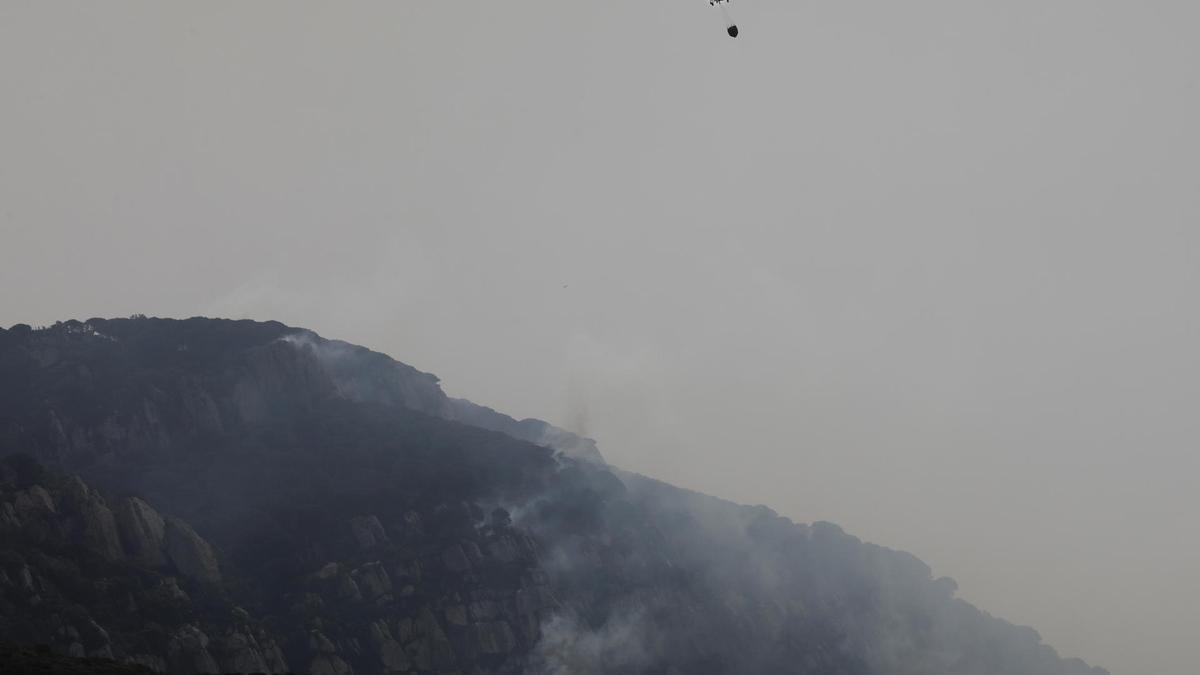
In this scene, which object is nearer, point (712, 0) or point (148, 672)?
point (712, 0)

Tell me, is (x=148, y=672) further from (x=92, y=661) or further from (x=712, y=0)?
(x=712, y=0)

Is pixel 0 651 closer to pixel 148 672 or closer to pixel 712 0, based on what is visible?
pixel 148 672

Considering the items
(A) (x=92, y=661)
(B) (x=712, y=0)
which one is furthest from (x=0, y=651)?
(B) (x=712, y=0)

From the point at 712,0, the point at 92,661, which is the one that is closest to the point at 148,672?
the point at 92,661

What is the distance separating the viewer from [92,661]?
A: 197 meters

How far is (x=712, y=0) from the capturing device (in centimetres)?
16925

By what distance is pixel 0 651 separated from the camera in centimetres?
18638

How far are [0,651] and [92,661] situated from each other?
1434 cm

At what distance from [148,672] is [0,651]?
828 inches

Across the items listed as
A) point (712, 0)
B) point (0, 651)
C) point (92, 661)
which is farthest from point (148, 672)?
point (712, 0)

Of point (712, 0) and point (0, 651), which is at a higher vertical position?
point (712, 0)

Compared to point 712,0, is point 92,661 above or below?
below

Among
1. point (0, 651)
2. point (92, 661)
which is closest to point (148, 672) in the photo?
point (92, 661)

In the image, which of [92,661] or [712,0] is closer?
[712,0]
